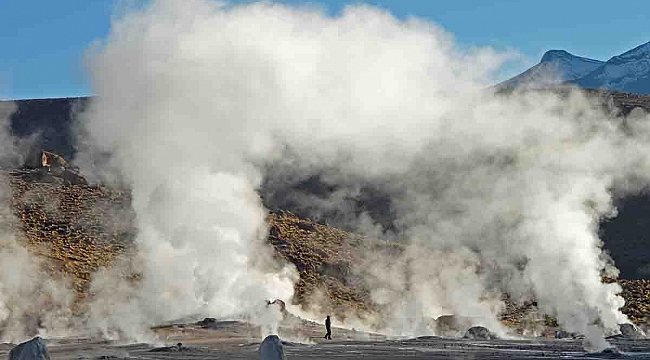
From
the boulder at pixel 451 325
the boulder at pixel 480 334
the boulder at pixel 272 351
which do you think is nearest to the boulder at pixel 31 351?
the boulder at pixel 272 351

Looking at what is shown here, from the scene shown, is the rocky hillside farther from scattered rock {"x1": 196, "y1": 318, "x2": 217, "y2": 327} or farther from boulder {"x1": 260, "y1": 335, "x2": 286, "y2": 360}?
boulder {"x1": 260, "y1": 335, "x2": 286, "y2": 360}

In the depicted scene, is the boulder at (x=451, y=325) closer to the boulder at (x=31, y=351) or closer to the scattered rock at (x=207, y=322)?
the scattered rock at (x=207, y=322)

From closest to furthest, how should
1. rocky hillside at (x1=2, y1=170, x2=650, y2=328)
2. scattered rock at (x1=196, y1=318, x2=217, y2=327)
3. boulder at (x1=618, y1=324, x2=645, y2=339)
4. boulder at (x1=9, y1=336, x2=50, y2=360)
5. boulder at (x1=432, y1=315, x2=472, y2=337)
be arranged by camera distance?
1. boulder at (x1=9, y1=336, x2=50, y2=360)
2. boulder at (x1=618, y1=324, x2=645, y2=339)
3. scattered rock at (x1=196, y1=318, x2=217, y2=327)
4. boulder at (x1=432, y1=315, x2=472, y2=337)
5. rocky hillside at (x1=2, y1=170, x2=650, y2=328)

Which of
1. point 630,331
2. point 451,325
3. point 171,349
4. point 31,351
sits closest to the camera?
point 31,351

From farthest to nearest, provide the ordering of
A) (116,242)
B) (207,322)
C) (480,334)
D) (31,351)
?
(116,242), (207,322), (480,334), (31,351)

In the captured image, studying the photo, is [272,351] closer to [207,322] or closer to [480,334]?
[207,322]

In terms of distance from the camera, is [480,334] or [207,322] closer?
[480,334]

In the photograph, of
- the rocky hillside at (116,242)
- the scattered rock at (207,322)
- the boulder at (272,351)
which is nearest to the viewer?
the boulder at (272,351)

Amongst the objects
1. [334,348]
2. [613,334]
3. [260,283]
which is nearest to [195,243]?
[260,283]

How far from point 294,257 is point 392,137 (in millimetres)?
29347

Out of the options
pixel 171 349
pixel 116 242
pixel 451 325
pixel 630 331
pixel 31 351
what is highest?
pixel 116 242

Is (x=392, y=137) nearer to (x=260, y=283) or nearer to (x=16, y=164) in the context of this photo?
(x=16, y=164)

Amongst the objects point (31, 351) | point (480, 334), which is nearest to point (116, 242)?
point (480, 334)

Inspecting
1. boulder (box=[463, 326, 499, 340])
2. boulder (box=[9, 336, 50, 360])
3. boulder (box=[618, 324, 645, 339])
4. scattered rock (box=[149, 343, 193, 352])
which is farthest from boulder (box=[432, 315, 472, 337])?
boulder (box=[9, 336, 50, 360])
